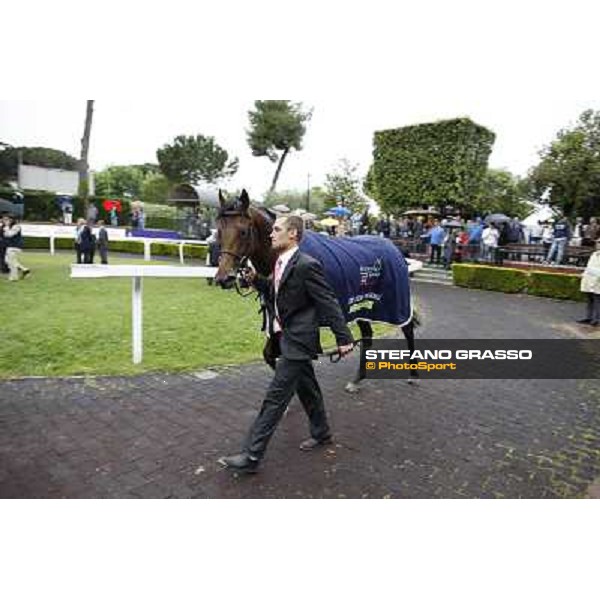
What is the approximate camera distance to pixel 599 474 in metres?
3.20

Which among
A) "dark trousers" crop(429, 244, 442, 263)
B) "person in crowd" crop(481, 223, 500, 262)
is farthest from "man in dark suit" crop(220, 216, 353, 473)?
"dark trousers" crop(429, 244, 442, 263)

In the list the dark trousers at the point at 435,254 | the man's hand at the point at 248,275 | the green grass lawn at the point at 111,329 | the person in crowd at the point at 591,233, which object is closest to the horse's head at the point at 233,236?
the man's hand at the point at 248,275

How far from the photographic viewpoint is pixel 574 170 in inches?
580

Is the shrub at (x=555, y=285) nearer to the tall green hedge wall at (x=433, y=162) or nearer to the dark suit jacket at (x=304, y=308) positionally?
the tall green hedge wall at (x=433, y=162)

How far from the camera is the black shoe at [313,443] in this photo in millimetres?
3434

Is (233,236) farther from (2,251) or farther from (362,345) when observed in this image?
(2,251)

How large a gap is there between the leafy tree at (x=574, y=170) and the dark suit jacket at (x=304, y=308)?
1407 centimetres

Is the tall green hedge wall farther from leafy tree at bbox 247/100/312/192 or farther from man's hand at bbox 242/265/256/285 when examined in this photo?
man's hand at bbox 242/265/256/285

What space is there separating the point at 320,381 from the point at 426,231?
16206mm

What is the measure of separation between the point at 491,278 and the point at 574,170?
4.79 metres

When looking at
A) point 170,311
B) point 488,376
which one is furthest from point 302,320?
point 170,311

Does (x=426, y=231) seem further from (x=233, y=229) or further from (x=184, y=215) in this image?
(x=233, y=229)

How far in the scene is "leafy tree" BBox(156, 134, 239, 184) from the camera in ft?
119

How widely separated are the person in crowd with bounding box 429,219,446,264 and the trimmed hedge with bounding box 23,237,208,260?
8.99 meters
